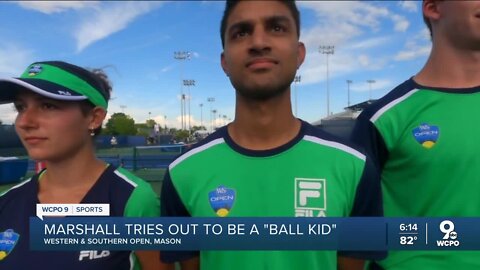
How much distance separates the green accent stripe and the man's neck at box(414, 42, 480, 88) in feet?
5.53

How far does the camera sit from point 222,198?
5.78 ft

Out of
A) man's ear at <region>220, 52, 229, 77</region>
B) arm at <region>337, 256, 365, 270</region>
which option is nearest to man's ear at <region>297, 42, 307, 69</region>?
man's ear at <region>220, 52, 229, 77</region>

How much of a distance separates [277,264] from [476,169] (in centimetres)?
99

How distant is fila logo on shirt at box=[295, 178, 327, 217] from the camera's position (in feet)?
5.67

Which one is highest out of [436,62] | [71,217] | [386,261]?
[436,62]

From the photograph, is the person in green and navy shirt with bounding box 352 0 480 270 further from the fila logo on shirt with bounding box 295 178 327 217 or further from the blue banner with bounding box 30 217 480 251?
the fila logo on shirt with bounding box 295 178 327 217

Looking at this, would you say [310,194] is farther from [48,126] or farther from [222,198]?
[48,126]

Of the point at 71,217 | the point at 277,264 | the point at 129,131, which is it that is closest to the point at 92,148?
the point at 71,217

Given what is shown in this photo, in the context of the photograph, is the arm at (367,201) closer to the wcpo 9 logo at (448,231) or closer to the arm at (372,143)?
the arm at (372,143)

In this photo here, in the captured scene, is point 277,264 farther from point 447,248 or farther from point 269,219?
point 447,248

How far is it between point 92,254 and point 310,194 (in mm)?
1065

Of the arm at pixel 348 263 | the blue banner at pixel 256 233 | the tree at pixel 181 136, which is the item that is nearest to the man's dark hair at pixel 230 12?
the blue banner at pixel 256 233

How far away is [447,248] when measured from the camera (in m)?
1.83

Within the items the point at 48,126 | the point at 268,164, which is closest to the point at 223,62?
the point at 268,164
